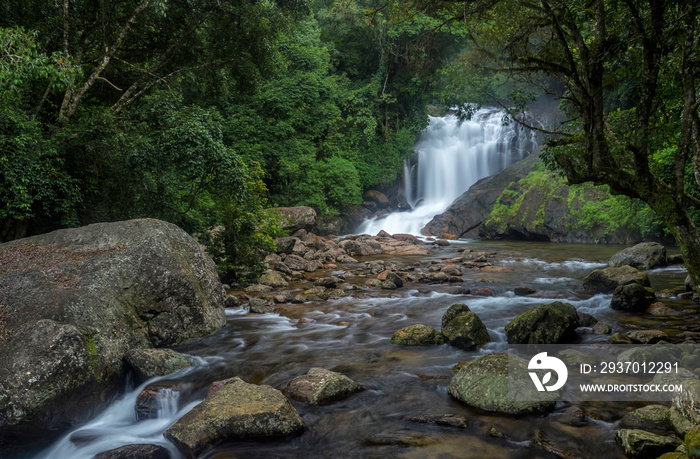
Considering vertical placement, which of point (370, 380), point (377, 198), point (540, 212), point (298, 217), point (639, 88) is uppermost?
point (639, 88)

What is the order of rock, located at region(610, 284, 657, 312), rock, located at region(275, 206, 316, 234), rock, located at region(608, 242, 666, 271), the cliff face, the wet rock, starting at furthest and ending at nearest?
the cliff face < rock, located at region(275, 206, 316, 234) < rock, located at region(608, 242, 666, 271) < the wet rock < rock, located at region(610, 284, 657, 312)

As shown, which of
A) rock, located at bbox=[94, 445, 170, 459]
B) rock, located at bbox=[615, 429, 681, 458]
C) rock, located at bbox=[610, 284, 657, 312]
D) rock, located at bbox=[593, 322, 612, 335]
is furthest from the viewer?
rock, located at bbox=[610, 284, 657, 312]

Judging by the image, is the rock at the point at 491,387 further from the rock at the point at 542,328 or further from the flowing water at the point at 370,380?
the rock at the point at 542,328

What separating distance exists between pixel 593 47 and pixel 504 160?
26849 millimetres

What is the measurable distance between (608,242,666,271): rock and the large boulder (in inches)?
498

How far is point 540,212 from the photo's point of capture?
23.3m

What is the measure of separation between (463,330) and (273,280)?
268 inches

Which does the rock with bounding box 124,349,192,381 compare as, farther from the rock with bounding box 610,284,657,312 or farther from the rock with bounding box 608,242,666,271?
the rock with bounding box 608,242,666,271

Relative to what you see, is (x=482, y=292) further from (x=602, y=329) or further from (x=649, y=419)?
(x=649, y=419)

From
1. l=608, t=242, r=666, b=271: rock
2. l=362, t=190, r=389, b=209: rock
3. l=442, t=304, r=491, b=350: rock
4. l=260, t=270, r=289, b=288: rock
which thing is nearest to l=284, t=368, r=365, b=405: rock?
l=442, t=304, r=491, b=350: rock

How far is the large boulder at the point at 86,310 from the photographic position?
445 centimetres

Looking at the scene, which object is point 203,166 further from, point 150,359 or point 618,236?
point 618,236

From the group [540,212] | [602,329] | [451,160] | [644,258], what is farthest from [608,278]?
[451,160]

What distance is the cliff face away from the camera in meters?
20.5
